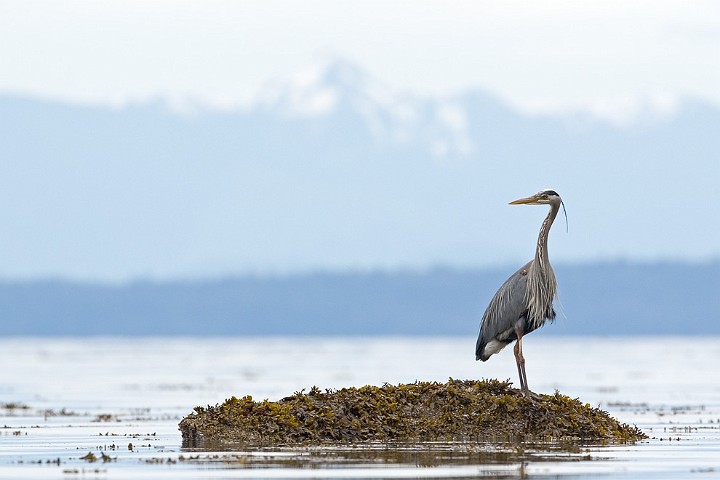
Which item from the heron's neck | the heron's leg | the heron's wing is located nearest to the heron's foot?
the heron's leg

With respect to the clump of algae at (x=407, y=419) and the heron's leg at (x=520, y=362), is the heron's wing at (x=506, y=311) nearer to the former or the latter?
the heron's leg at (x=520, y=362)

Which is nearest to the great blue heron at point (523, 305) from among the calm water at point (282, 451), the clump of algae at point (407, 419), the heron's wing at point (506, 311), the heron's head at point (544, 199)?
the heron's wing at point (506, 311)

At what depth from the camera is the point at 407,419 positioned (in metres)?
26.7

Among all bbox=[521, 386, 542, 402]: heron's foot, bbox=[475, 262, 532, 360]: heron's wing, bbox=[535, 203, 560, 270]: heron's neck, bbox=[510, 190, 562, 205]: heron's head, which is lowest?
bbox=[521, 386, 542, 402]: heron's foot

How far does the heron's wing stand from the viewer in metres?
28.0

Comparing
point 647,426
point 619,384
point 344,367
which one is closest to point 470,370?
point 344,367

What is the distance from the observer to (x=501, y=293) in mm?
28250

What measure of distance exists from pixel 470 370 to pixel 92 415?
33.4m

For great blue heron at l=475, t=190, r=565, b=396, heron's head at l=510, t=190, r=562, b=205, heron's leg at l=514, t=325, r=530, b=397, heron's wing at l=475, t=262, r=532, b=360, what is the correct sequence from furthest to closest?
1. heron's head at l=510, t=190, r=562, b=205
2. heron's wing at l=475, t=262, r=532, b=360
3. great blue heron at l=475, t=190, r=565, b=396
4. heron's leg at l=514, t=325, r=530, b=397

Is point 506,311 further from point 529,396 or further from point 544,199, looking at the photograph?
point 544,199

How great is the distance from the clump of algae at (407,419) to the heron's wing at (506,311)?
47.5 inches

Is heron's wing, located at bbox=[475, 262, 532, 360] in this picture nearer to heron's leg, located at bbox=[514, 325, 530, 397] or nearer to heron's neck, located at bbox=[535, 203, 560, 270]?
heron's leg, located at bbox=[514, 325, 530, 397]

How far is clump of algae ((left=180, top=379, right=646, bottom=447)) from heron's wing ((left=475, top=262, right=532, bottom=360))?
121 cm

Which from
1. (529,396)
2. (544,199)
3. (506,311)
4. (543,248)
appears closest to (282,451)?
(529,396)
